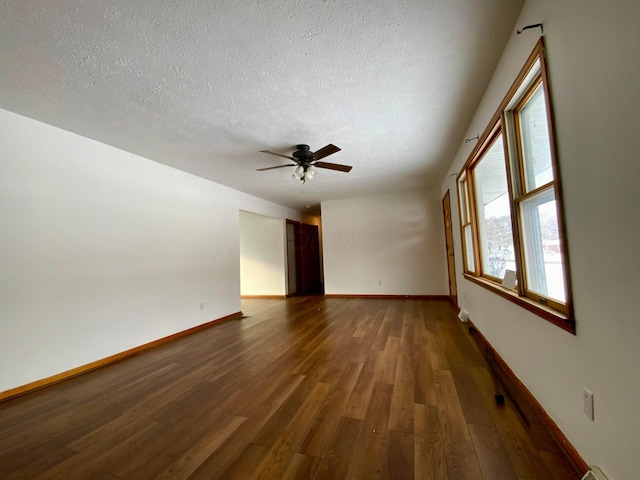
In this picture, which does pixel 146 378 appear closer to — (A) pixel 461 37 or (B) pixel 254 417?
(B) pixel 254 417

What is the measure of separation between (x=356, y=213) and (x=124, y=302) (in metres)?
4.86

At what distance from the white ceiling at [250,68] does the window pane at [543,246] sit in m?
1.11

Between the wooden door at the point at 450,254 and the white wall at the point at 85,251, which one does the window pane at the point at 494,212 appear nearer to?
the wooden door at the point at 450,254

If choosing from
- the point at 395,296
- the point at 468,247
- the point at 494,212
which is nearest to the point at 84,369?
the point at 494,212

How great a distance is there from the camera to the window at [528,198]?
1.37 meters

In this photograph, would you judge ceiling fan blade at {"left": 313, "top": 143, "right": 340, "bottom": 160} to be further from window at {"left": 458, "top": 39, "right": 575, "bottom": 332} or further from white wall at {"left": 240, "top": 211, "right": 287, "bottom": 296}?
white wall at {"left": 240, "top": 211, "right": 287, "bottom": 296}

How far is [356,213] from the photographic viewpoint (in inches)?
248

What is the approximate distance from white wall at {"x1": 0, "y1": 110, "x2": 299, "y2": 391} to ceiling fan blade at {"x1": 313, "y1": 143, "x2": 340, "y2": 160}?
235 centimetres

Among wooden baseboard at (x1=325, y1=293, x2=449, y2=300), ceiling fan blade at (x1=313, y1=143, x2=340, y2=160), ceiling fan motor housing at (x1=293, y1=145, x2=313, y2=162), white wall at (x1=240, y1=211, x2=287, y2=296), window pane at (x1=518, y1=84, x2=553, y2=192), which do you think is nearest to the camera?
window pane at (x1=518, y1=84, x2=553, y2=192)

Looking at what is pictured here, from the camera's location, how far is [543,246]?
162 centimetres

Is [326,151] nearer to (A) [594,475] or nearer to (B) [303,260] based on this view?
(A) [594,475]

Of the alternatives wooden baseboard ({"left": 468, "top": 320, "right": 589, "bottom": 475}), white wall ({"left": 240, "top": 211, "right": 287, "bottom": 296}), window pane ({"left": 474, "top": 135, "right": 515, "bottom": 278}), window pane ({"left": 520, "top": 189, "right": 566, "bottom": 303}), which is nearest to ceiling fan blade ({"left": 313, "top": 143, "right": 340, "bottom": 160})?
window pane ({"left": 474, "top": 135, "right": 515, "bottom": 278})

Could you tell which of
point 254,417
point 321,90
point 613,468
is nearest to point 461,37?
point 321,90

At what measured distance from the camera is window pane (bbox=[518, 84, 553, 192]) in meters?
1.52
